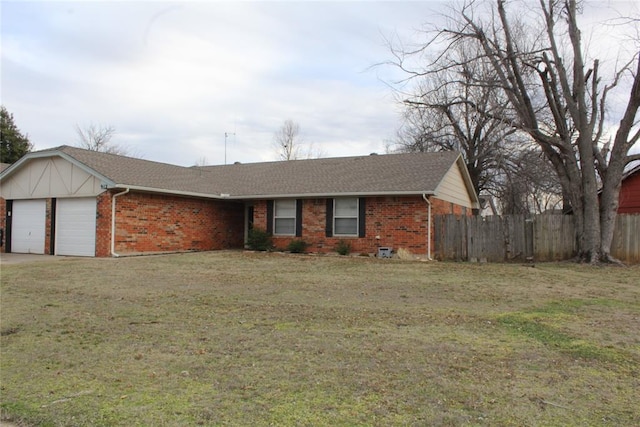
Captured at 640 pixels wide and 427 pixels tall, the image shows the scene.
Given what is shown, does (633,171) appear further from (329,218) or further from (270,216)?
(270,216)

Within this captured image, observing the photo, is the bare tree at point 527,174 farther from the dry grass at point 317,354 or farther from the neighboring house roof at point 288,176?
the dry grass at point 317,354

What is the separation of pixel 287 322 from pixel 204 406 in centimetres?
272

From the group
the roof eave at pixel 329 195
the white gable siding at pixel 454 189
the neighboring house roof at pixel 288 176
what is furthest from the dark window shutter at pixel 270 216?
the white gable siding at pixel 454 189

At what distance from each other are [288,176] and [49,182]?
918 cm

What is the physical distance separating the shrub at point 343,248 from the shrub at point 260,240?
9.57ft

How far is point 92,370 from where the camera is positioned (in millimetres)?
4391

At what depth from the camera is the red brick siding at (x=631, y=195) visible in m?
20.7

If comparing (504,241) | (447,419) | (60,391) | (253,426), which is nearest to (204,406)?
(253,426)

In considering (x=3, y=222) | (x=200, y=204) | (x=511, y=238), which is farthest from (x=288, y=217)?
(x=3, y=222)

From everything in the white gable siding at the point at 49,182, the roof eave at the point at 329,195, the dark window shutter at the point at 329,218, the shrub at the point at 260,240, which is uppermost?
the white gable siding at the point at 49,182

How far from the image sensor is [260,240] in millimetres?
18203

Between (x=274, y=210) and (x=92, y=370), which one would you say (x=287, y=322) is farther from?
(x=274, y=210)

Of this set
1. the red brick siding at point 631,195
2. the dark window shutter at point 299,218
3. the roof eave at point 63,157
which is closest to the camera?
the roof eave at point 63,157

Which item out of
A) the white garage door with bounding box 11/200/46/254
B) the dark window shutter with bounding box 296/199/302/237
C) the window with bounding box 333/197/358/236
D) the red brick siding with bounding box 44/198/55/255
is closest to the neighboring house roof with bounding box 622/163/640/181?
the window with bounding box 333/197/358/236
